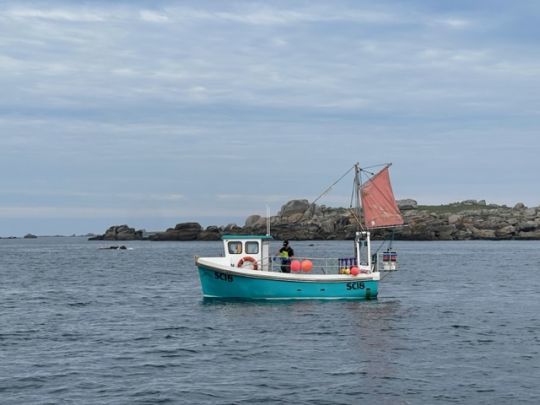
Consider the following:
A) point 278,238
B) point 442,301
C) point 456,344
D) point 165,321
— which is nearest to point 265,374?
point 456,344

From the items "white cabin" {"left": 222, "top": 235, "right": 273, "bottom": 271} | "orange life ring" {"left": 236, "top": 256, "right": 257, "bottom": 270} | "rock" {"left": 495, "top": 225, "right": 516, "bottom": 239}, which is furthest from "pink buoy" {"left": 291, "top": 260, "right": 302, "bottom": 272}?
"rock" {"left": 495, "top": 225, "right": 516, "bottom": 239}

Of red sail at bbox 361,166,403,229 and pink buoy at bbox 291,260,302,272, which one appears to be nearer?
pink buoy at bbox 291,260,302,272

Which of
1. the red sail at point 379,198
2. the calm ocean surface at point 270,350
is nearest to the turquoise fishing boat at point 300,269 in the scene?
the red sail at point 379,198

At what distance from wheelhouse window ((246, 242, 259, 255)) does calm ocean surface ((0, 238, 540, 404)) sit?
10.5 feet

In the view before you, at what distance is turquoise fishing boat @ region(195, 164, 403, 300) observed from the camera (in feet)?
147

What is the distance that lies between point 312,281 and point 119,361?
17560mm

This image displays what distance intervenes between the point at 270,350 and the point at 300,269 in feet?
47.7

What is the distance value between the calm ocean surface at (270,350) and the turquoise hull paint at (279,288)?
71 centimetres

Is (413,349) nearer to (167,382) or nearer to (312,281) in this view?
(167,382)

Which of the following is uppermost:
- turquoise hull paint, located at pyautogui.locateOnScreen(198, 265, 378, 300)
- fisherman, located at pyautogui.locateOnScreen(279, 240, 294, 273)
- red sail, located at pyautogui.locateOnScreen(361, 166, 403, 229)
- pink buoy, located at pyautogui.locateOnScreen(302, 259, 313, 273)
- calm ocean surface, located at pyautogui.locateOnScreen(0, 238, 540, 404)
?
red sail, located at pyautogui.locateOnScreen(361, 166, 403, 229)

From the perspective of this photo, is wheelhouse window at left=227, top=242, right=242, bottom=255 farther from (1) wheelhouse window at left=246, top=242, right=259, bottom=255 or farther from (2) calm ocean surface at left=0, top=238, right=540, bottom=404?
(2) calm ocean surface at left=0, top=238, right=540, bottom=404

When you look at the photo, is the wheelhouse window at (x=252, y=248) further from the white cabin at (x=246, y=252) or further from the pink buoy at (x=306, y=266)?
the pink buoy at (x=306, y=266)

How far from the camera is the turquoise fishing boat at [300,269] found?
44719 mm

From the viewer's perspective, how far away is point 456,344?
1264 inches
